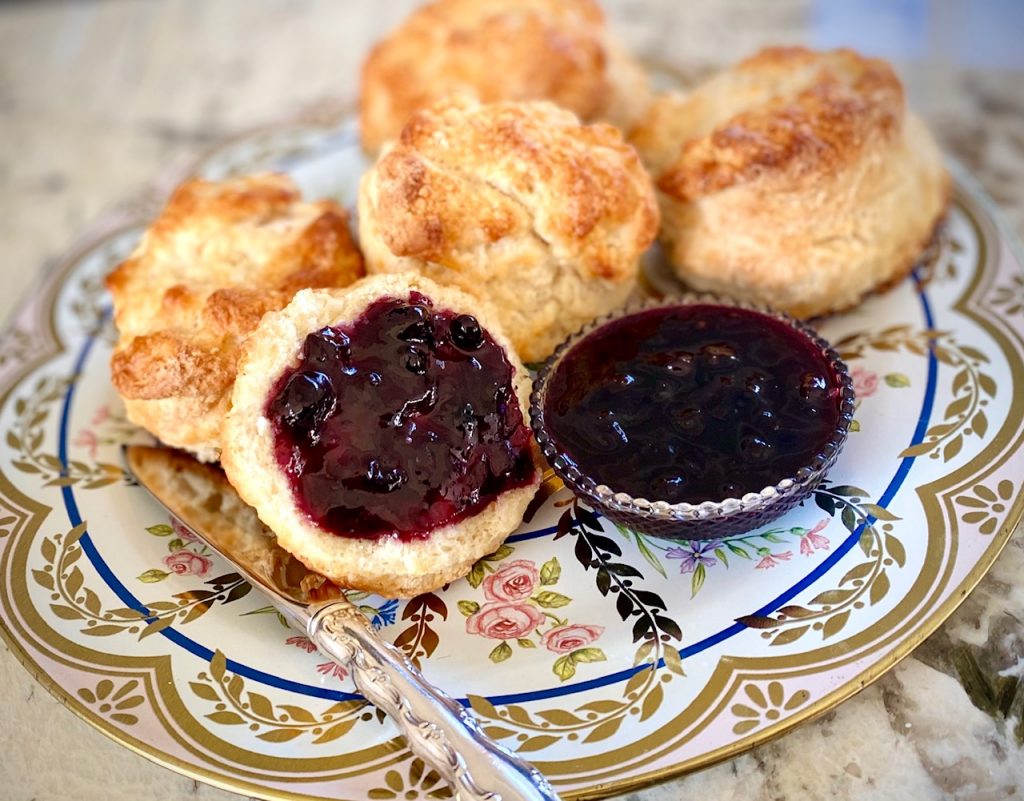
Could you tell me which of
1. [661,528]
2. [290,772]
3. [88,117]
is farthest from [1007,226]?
[88,117]

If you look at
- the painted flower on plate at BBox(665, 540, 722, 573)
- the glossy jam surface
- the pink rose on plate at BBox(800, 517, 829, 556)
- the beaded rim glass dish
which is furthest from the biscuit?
the pink rose on plate at BBox(800, 517, 829, 556)

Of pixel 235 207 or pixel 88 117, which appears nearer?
pixel 235 207

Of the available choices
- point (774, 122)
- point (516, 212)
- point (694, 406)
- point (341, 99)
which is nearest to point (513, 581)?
point (694, 406)

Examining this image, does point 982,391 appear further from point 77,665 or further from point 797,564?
point 77,665

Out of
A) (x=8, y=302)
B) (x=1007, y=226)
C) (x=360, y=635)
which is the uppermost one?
(x=1007, y=226)

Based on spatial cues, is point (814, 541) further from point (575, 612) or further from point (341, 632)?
point (341, 632)

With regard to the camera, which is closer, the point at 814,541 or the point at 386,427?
the point at 386,427

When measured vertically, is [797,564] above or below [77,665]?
above
